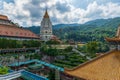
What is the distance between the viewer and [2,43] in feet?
146

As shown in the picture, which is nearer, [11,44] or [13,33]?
[11,44]

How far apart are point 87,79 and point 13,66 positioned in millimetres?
29800

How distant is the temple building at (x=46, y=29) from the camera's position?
7456 centimetres

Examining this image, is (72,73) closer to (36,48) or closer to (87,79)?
(87,79)

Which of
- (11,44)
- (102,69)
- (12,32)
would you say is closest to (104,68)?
(102,69)

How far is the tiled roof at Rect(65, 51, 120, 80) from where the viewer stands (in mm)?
9047

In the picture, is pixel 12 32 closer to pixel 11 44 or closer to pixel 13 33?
pixel 13 33

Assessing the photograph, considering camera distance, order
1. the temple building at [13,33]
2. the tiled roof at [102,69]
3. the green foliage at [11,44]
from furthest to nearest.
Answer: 1. the temple building at [13,33]
2. the green foliage at [11,44]
3. the tiled roof at [102,69]

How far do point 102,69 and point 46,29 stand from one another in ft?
217

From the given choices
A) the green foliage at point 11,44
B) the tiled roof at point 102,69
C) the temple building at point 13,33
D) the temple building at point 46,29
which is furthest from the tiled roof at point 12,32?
the tiled roof at point 102,69

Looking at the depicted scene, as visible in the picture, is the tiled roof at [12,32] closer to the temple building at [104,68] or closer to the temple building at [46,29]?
the temple building at [46,29]

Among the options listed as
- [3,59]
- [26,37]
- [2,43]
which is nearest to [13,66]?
[3,59]

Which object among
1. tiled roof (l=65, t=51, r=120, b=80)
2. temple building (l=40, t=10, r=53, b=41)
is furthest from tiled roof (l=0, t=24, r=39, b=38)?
tiled roof (l=65, t=51, r=120, b=80)

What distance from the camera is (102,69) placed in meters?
9.57
